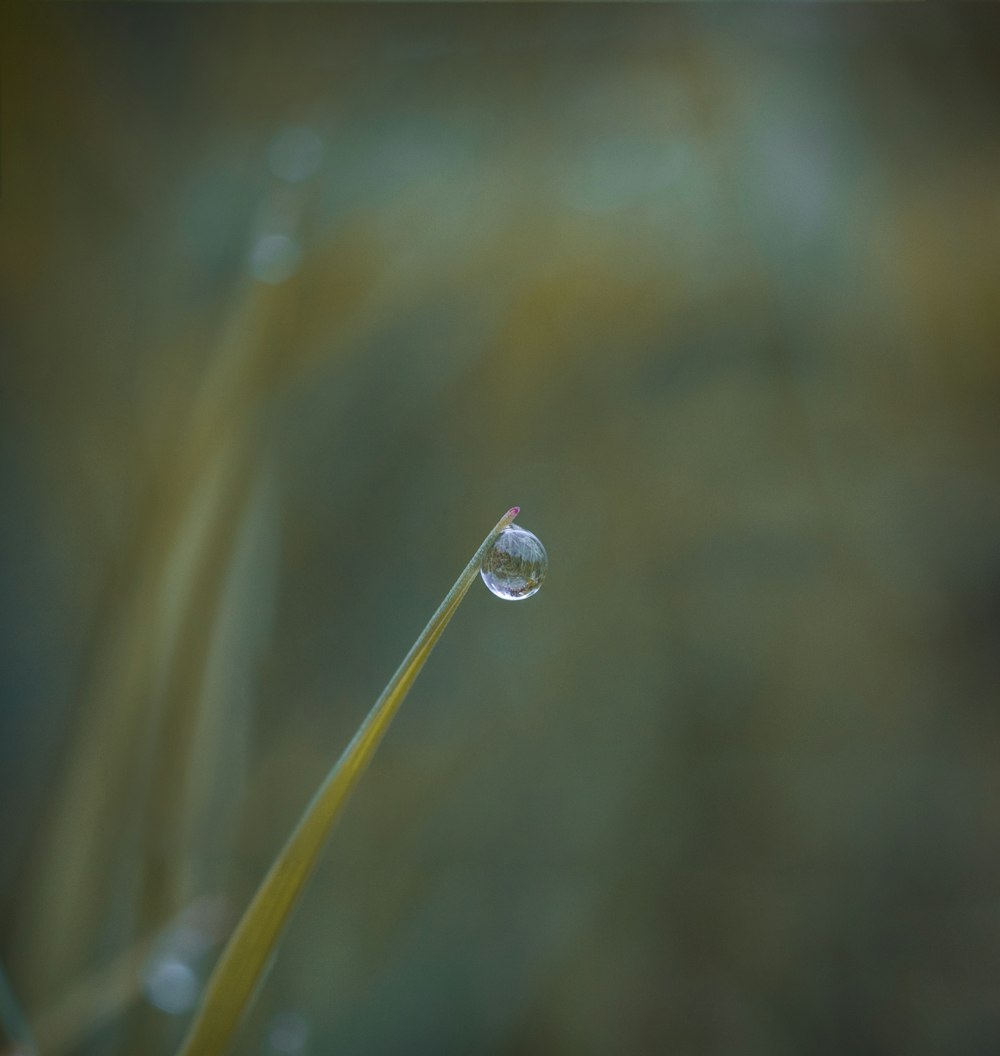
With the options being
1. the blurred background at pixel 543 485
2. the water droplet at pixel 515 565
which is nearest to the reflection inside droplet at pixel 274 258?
the blurred background at pixel 543 485

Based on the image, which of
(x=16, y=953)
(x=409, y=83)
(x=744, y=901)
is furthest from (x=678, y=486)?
(x=16, y=953)

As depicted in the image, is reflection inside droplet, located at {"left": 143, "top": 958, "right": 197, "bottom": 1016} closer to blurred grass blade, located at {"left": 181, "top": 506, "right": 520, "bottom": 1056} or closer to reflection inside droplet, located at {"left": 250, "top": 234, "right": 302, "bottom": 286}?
blurred grass blade, located at {"left": 181, "top": 506, "right": 520, "bottom": 1056}

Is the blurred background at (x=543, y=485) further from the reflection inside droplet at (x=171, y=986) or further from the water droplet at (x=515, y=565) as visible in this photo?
the water droplet at (x=515, y=565)

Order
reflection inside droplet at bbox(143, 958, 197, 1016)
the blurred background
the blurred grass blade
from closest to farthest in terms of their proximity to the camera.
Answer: the blurred grass blade → reflection inside droplet at bbox(143, 958, 197, 1016) → the blurred background

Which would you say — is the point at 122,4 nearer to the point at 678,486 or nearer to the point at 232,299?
the point at 232,299

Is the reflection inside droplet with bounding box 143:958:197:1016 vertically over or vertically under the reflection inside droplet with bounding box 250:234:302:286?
under

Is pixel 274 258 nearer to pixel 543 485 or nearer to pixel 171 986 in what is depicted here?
pixel 543 485

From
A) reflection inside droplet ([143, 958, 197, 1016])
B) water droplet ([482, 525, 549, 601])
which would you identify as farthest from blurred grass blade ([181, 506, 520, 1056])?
reflection inside droplet ([143, 958, 197, 1016])
